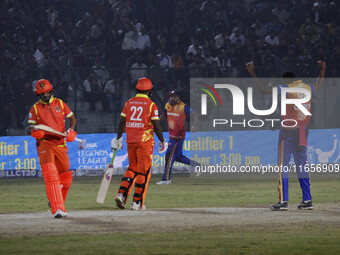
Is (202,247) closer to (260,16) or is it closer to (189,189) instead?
(189,189)

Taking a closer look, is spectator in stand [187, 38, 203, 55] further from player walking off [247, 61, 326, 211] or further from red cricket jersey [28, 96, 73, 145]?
red cricket jersey [28, 96, 73, 145]

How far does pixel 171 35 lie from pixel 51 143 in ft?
55.5

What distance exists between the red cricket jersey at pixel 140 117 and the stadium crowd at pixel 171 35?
10599 mm

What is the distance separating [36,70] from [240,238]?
46.9 feet

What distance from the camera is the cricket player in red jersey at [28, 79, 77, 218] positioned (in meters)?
11.9

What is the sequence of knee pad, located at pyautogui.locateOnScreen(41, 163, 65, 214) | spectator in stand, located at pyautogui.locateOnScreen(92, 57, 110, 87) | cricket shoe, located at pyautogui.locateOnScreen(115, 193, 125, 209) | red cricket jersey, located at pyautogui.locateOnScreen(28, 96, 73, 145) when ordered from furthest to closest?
1. spectator in stand, located at pyautogui.locateOnScreen(92, 57, 110, 87)
2. cricket shoe, located at pyautogui.locateOnScreen(115, 193, 125, 209)
3. red cricket jersey, located at pyautogui.locateOnScreen(28, 96, 73, 145)
4. knee pad, located at pyautogui.locateOnScreen(41, 163, 65, 214)

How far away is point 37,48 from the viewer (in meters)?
27.1

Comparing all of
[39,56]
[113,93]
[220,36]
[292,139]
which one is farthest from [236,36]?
[292,139]

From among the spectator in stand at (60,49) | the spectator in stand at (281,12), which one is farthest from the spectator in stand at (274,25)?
the spectator in stand at (60,49)

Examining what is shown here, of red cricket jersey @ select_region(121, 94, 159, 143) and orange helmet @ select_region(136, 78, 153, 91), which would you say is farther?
orange helmet @ select_region(136, 78, 153, 91)

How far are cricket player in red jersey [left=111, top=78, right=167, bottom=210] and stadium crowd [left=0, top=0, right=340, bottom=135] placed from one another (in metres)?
10.6

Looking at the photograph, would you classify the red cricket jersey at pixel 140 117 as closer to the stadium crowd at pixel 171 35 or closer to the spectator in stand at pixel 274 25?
the stadium crowd at pixel 171 35

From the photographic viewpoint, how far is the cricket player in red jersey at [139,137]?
13.4m

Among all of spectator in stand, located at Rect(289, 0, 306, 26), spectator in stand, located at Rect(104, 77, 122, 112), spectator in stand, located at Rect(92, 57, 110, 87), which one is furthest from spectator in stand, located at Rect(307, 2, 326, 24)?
spectator in stand, located at Rect(92, 57, 110, 87)
